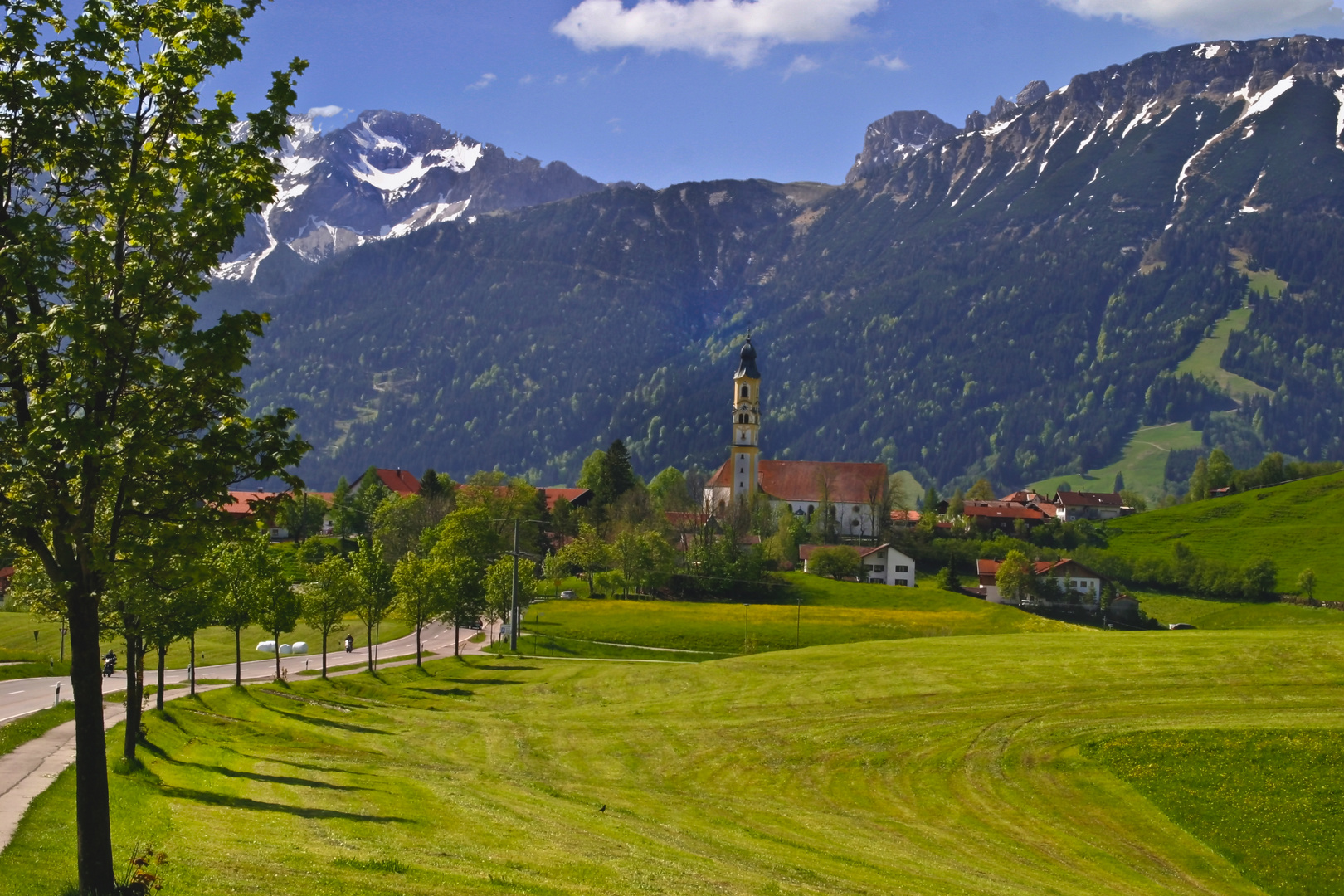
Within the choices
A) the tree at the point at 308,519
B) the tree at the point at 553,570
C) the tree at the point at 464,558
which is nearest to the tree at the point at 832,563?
the tree at the point at 553,570

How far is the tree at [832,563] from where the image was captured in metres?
154

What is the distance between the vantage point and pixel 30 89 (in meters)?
16.5

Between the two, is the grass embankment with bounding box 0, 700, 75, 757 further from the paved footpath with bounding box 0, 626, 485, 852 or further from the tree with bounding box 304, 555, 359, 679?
the tree with bounding box 304, 555, 359, 679

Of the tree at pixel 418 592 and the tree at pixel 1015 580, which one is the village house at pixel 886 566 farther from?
the tree at pixel 418 592

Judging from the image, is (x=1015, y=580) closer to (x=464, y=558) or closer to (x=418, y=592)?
(x=464, y=558)

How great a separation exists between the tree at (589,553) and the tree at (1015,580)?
184ft

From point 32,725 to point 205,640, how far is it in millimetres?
62543

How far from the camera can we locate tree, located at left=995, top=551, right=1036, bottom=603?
156m

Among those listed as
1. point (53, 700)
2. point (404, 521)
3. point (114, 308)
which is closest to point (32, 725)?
point (53, 700)

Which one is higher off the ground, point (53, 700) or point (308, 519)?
point (308, 519)

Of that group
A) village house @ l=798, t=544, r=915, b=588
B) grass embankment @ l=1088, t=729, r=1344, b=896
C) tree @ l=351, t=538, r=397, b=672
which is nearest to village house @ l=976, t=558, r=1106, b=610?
village house @ l=798, t=544, r=915, b=588

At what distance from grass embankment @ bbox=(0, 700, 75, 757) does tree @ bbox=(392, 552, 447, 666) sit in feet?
113

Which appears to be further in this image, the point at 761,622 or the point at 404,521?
the point at 404,521

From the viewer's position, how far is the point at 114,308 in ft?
55.0
